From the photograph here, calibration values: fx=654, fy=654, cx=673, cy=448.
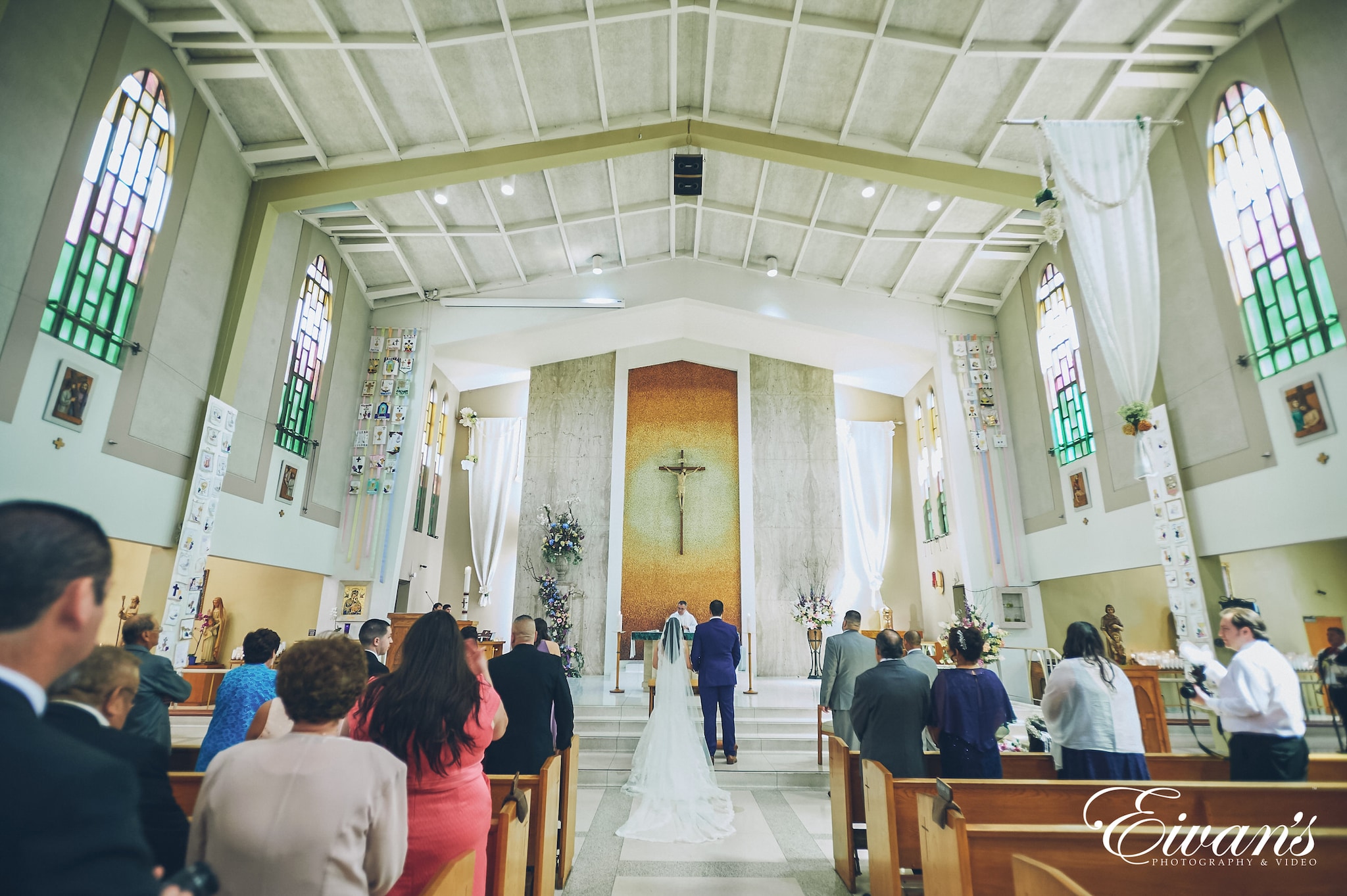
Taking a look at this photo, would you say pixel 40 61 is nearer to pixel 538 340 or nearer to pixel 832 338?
pixel 538 340

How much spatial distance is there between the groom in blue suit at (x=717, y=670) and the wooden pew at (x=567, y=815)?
2.23 m

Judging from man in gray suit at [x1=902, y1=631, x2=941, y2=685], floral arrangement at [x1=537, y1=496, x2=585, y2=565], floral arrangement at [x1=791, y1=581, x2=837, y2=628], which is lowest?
man in gray suit at [x1=902, y1=631, x2=941, y2=685]

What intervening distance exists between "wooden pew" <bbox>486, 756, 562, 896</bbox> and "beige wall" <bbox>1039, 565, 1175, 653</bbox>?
9076 millimetres

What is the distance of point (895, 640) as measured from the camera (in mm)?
3508

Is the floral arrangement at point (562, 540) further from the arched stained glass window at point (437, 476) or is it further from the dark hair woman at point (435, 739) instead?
the dark hair woman at point (435, 739)

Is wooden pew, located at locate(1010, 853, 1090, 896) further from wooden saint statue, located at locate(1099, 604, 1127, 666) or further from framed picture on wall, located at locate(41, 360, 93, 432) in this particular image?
framed picture on wall, located at locate(41, 360, 93, 432)

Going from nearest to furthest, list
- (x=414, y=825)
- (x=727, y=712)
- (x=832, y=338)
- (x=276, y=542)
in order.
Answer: (x=414, y=825), (x=727, y=712), (x=276, y=542), (x=832, y=338)

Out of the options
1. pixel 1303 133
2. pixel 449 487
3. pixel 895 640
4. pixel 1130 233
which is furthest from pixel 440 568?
pixel 1303 133

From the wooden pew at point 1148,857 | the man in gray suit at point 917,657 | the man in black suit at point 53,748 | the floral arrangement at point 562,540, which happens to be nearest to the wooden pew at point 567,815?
the wooden pew at point 1148,857

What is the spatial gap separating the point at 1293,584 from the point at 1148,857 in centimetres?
978

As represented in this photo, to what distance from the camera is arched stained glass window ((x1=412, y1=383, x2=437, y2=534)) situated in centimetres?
1119

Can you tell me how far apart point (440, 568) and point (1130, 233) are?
1147cm

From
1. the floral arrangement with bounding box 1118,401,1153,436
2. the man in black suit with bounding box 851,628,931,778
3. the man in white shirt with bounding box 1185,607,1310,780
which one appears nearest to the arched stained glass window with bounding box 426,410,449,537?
the man in black suit with bounding box 851,628,931,778

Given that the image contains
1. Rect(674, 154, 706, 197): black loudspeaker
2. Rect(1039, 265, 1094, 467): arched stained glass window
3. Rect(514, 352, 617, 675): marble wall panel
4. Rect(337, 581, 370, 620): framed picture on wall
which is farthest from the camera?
Rect(514, 352, 617, 675): marble wall panel
